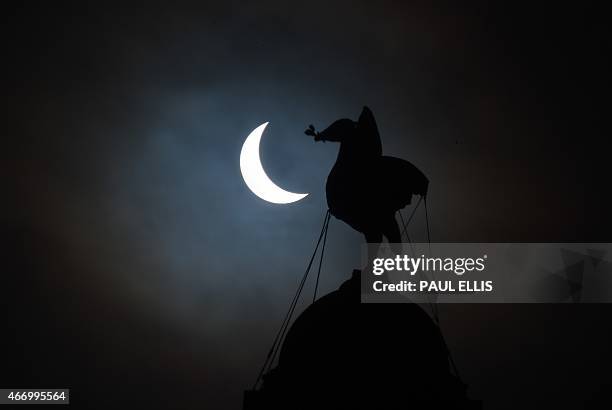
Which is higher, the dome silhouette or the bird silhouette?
the bird silhouette

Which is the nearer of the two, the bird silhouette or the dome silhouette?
the dome silhouette

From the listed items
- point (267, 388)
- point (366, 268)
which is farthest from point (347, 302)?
point (267, 388)

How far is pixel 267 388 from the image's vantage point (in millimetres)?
18875

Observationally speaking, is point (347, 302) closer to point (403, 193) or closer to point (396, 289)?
point (396, 289)

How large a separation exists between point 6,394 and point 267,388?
62.5 ft

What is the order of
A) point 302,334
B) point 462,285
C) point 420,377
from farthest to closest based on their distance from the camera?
point 462,285, point 302,334, point 420,377

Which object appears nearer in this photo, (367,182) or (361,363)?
(361,363)

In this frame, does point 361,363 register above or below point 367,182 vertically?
below

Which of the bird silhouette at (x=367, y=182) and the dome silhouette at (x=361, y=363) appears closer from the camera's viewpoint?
the dome silhouette at (x=361, y=363)

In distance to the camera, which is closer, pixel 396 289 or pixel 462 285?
pixel 396 289

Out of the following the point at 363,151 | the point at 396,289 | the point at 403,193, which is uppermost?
the point at 363,151

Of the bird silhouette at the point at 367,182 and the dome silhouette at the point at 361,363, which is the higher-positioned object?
the bird silhouette at the point at 367,182

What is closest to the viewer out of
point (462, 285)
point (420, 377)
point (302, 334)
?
point (420, 377)

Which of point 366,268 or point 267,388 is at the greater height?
point 366,268
